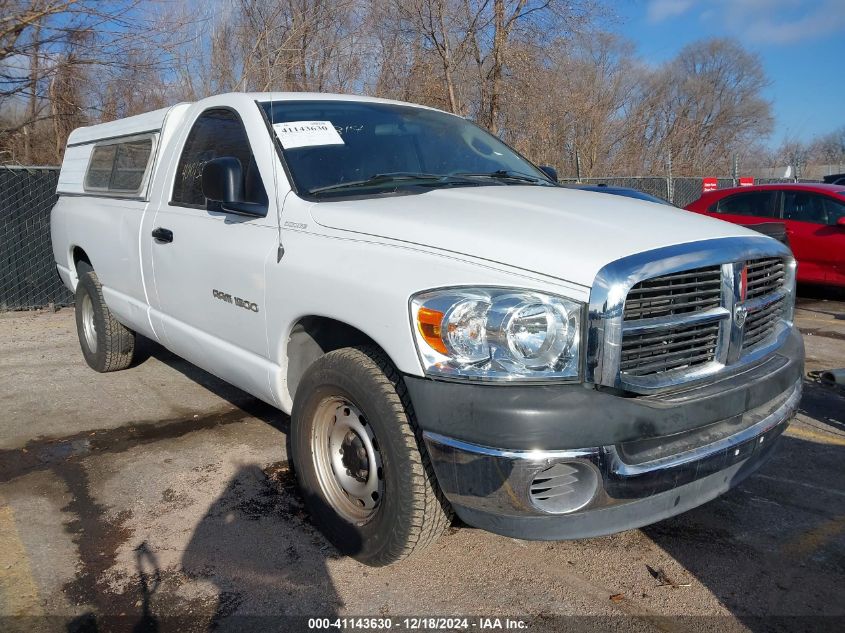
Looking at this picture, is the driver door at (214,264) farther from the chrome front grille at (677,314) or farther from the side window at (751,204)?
the side window at (751,204)

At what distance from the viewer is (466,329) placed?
2402mm

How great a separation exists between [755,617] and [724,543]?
1.81 feet

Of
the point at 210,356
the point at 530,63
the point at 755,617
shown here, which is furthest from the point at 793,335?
the point at 530,63

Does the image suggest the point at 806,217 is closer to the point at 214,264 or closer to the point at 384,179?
the point at 384,179

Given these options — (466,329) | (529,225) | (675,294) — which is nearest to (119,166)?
(529,225)

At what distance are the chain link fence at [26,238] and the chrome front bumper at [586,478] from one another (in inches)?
314

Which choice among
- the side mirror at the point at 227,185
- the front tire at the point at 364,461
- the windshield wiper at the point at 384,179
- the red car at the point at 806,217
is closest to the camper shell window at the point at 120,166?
the side mirror at the point at 227,185

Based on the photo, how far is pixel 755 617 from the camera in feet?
8.70

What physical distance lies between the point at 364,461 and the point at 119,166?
11.6 ft

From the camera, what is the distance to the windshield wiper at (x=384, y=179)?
10.9 feet

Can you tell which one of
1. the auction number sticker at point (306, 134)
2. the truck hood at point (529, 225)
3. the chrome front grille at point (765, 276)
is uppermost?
the auction number sticker at point (306, 134)

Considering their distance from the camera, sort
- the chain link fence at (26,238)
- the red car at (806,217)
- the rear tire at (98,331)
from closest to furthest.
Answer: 1. the rear tire at (98,331)
2. the chain link fence at (26,238)
3. the red car at (806,217)

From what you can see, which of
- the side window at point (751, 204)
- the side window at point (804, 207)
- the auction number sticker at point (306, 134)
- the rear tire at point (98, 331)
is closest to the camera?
the auction number sticker at point (306, 134)

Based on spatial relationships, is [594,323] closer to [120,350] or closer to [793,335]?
[793,335]
